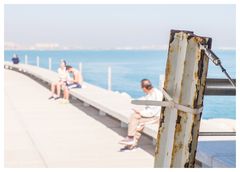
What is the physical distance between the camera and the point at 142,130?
7.75m

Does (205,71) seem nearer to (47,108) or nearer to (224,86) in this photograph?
(224,86)

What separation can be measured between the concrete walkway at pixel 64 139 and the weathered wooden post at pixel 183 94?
10.9 ft

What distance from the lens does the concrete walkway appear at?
7.11 m

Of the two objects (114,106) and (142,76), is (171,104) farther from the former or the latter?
(142,76)

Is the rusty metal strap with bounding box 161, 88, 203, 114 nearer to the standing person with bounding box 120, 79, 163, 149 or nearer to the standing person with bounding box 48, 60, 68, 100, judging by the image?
the standing person with bounding box 120, 79, 163, 149

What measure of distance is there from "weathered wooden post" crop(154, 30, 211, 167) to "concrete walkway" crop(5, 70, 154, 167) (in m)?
3.33

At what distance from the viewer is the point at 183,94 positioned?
3480 millimetres

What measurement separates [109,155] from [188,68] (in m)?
4.16

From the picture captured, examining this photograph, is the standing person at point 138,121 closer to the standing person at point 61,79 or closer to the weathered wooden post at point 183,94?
the weathered wooden post at point 183,94

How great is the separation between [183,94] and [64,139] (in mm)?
5468

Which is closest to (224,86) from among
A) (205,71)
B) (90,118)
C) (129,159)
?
(205,71)

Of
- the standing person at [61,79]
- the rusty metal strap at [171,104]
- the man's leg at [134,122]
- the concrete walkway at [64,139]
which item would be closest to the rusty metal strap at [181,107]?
the rusty metal strap at [171,104]

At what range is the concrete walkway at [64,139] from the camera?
7.11 m

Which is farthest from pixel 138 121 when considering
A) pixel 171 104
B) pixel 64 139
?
pixel 171 104
